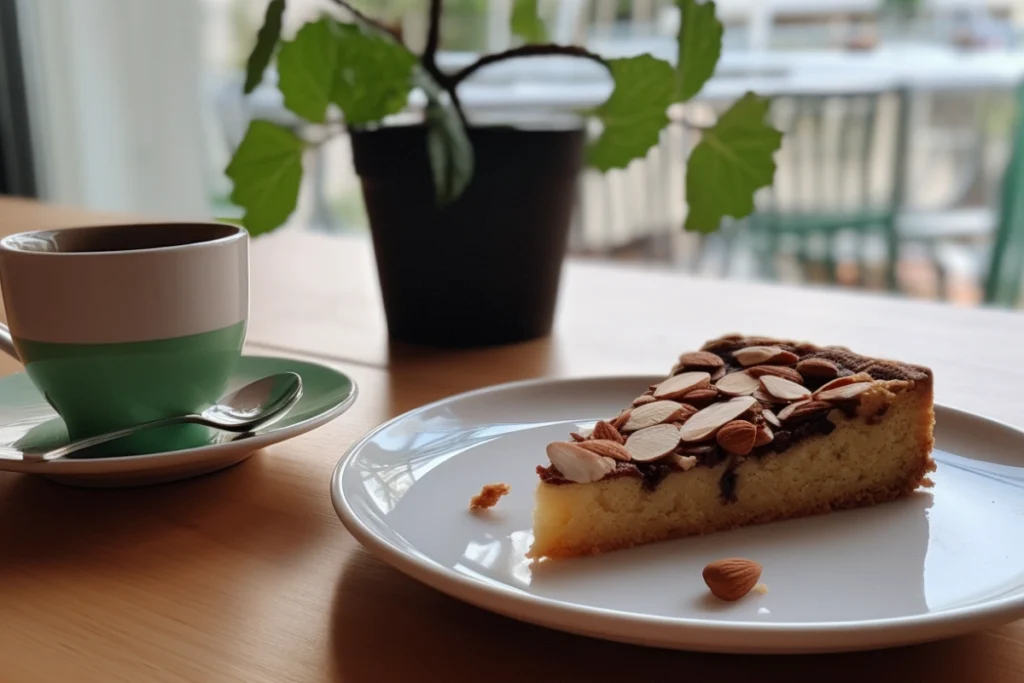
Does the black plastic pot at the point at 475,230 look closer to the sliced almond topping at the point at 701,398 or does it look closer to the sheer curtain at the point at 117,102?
the sliced almond topping at the point at 701,398

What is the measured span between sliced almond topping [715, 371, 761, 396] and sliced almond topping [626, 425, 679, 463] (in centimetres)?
5

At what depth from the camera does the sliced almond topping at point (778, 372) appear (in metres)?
0.60

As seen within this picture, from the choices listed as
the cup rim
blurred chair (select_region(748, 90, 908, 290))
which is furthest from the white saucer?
blurred chair (select_region(748, 90, 908, 290))

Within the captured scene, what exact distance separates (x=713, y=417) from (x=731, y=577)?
0.50 ft

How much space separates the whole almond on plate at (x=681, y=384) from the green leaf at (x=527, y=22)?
41 cm

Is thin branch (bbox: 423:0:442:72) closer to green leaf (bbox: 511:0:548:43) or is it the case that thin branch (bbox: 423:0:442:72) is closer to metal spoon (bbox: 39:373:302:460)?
green leaf (bbox: 511:0:548:43)

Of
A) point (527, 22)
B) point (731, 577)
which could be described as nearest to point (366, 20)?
point (527, 22)

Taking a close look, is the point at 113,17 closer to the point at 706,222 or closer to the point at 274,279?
the point at 274,279

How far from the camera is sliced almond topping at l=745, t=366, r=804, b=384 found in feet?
1.95

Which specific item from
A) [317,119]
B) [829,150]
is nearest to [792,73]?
[829,150]

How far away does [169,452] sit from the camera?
1.64 feet

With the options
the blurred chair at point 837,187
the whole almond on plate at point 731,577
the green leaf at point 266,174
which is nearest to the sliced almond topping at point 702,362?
the whole almond on plate at point 731,577

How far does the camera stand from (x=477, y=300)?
0.86 meters

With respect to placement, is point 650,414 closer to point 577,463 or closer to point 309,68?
point 577,463
